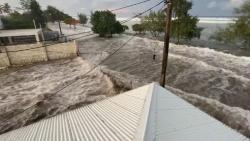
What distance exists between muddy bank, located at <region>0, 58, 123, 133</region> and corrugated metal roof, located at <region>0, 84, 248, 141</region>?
602cm

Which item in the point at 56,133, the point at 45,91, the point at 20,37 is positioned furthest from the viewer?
the point at 20,37

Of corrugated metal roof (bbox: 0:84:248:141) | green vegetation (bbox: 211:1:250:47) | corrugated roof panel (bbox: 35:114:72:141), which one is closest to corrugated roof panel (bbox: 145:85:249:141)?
corrugated metal roof (bbox: 0:84:248:141)

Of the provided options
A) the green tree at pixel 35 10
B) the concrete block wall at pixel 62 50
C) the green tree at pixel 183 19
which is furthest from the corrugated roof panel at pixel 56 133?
the green tree at pixel 35 10

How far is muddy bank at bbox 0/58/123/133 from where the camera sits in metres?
12.5

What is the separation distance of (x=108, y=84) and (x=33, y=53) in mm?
12517

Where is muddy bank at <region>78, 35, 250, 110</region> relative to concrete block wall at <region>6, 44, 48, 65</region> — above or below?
below

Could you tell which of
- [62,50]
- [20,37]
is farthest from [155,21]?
[20,37]

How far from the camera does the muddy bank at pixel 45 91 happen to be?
12.5 metres

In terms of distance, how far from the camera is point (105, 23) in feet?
146

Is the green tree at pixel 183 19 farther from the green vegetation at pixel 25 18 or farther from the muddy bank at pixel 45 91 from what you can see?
the green vegetation at pixel 25 18

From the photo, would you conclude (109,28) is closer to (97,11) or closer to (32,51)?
(97,11)

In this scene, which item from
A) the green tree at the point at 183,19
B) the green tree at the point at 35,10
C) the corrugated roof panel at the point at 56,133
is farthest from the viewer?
the green tree at the point at 35,10

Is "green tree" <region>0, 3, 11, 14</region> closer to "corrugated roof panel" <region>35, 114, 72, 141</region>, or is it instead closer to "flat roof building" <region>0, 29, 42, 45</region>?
"flat roof building" <region>0, 29, 42, 45</region>

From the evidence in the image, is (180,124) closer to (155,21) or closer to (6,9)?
(155,21)
